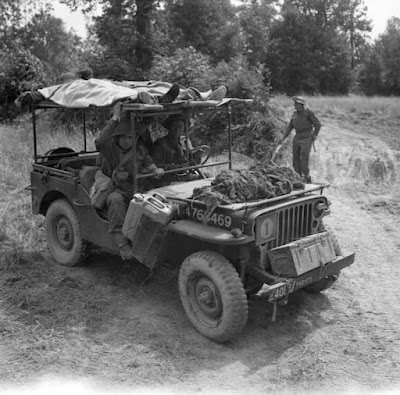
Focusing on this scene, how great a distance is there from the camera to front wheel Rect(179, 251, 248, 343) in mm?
4898

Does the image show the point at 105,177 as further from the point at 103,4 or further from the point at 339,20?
the point at 339,20

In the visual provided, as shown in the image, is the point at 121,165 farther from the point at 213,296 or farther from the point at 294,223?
the point at 294,223

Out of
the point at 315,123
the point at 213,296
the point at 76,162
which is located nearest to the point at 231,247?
the point at 213,296

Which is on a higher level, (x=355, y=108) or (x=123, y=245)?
(x=355, y=108)

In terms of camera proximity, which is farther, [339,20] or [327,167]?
[339,20]

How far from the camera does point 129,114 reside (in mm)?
5801

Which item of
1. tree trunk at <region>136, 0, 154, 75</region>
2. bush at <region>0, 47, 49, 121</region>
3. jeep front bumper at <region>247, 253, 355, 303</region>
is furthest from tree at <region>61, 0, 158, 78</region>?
jeep front bumper at <region>247, 253, 355, 303</region>

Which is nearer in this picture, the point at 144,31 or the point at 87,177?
the point at 87,177

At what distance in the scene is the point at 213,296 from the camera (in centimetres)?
514

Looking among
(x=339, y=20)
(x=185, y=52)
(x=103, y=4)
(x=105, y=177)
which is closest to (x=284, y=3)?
(x=339, y=20)

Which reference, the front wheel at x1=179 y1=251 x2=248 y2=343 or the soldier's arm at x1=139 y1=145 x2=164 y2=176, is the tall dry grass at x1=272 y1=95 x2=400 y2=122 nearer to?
the soldier's arm at x1=139 y1=145 x2=164 y2=176

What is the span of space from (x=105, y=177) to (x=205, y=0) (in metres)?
27.8

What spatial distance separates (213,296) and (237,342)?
46 cm

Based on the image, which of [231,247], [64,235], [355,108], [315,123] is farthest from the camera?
[355,108]
